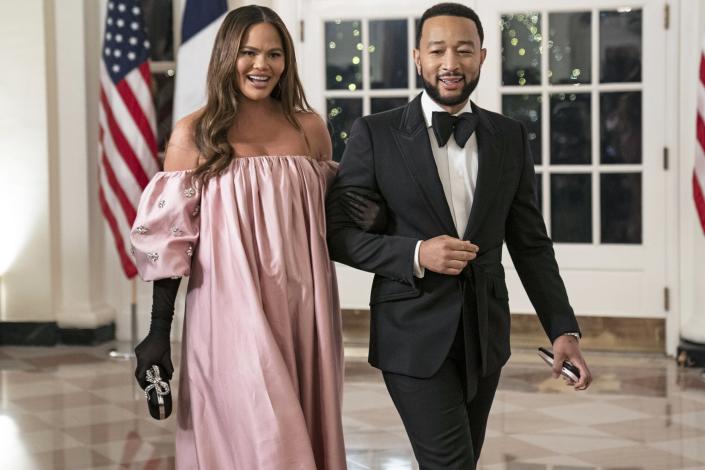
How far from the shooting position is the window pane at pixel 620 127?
6.38 metres

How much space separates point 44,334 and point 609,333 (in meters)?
3.40

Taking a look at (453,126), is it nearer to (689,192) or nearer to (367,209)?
(367,209)

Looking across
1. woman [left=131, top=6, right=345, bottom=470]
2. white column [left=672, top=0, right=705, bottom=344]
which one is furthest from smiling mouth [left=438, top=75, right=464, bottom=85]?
white column [left=672, top=0, right=705, bottom=344]

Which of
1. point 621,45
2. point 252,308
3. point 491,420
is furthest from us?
point 621,45

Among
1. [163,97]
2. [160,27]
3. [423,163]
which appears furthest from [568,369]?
[160,27]

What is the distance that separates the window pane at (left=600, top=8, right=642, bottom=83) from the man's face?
4.18 meters

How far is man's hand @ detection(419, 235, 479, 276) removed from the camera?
7.43 ft

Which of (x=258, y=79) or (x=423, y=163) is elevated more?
(x=258, y=79)

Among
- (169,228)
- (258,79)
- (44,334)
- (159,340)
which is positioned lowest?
(44,334)

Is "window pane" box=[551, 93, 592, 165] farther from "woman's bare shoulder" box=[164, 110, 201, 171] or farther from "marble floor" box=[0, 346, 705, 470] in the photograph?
"woman's bare shoulder" box=[164, 110, 201, 171]

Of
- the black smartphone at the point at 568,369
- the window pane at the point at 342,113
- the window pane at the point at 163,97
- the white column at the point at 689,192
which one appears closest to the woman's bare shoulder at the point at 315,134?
the black smartphone at the point at 568,369

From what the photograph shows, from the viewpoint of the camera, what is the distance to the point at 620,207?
253 inches

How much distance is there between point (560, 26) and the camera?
645 cm

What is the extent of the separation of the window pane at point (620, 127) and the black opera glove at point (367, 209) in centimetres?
425
